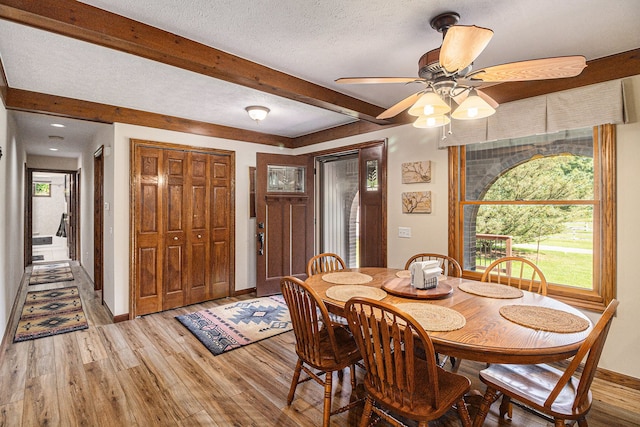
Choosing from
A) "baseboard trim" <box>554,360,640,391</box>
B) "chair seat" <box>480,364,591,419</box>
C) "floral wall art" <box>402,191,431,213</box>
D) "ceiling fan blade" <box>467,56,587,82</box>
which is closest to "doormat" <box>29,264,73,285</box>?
"floral wall art" <box>402,191,431,213</box>

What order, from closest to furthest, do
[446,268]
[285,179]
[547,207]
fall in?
1. [547,207]
2. [446,268]
3. [285,179]

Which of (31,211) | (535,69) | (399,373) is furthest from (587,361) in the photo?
(31,211)

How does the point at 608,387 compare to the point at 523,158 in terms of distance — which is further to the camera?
the point at 523,158

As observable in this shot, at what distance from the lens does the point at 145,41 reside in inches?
76.0

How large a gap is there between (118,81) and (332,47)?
1.96 meters

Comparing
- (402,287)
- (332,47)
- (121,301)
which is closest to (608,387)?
(402,287)

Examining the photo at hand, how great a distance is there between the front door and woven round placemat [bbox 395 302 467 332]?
303 centimetres

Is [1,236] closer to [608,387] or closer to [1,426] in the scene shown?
[1,426]

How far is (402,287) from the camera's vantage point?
2184 millimetres

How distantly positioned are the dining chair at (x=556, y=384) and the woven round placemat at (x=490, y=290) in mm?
437

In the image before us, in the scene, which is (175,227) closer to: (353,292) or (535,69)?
(353,292)

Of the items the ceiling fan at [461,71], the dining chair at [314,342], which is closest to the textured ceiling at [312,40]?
the ceiling fan at [461,71]

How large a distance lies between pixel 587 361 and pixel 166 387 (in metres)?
2.54

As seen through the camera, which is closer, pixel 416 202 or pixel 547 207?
pixel 547 207
